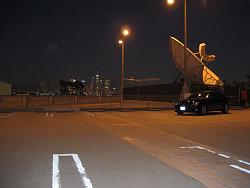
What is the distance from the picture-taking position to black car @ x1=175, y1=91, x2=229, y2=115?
24.9 m

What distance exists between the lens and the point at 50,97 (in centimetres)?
4888

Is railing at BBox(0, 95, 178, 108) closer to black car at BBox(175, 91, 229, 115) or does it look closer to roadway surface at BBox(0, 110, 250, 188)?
black car at BBox(175, 91, 229, 115)

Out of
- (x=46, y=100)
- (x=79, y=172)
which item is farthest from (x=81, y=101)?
(x=79, y=172)

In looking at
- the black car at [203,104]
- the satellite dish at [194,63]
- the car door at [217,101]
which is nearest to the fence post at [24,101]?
the satellite dish at [194,63]

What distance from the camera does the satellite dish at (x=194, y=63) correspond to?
149 feet

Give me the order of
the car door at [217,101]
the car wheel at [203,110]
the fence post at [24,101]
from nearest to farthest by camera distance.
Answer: the car wheel at [203,110] → the car door at [217,101] → the fence post at [24,101]

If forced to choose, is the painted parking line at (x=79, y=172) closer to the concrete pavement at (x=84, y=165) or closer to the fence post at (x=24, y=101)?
the concrete pavement at (x=84, y=165)

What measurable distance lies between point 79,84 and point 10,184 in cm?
14080

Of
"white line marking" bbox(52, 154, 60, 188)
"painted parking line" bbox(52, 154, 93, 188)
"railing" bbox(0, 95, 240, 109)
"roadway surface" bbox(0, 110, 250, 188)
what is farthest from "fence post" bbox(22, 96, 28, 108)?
"white line marking" bbox(52, 154, 60, 188)

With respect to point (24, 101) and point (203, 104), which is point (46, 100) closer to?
point (24, 101)

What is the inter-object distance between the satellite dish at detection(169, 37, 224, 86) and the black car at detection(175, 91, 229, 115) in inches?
732

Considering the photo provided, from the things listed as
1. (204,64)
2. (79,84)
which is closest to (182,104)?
(204,64)

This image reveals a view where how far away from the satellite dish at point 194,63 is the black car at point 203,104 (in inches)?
732

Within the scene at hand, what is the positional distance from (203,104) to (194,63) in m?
22.2
